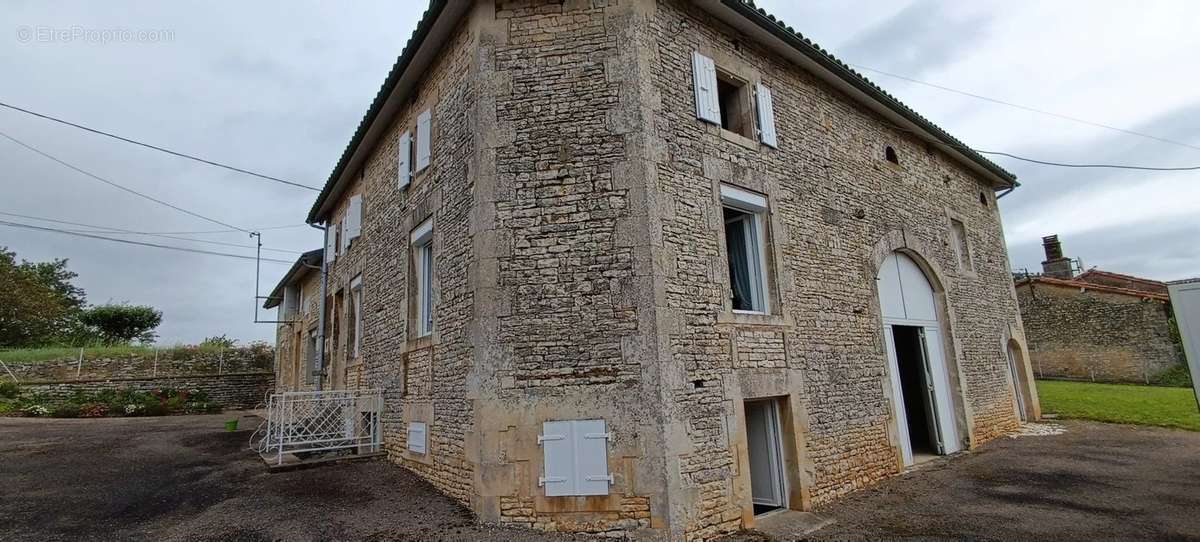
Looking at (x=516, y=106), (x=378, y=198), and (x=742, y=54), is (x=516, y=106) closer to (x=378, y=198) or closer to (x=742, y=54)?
(x=742, y=54)

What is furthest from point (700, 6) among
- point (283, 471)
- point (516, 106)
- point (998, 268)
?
point (998, 268)

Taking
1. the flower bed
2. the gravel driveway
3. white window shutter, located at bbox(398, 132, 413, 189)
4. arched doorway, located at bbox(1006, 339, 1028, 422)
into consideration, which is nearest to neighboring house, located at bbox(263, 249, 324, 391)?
the flower bed

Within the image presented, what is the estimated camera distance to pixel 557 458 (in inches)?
207

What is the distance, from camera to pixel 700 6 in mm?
6953

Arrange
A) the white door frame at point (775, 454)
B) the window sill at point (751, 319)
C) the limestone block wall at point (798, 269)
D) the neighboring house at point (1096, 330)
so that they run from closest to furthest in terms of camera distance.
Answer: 1. the limestone block wall at point (798, 269)
2. the window sill at point (751, 319)
3. the white door frame at point (775, 454)
4. the neighboring house at point (1096, 330)

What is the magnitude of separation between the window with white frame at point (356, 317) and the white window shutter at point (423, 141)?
4146mm

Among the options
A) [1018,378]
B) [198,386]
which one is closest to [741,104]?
[1018,378]

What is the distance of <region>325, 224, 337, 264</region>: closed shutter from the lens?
1348cm

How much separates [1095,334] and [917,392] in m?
16.0

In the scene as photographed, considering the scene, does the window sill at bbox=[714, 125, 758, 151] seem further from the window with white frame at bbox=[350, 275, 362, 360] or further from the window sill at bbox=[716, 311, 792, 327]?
the window with white frame at bbox=[350, 275, 362, 360]

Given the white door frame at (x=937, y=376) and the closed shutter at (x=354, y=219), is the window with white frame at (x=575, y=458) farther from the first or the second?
the closed shutter at (x=354, y=219)

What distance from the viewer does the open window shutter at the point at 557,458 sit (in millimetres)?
5203

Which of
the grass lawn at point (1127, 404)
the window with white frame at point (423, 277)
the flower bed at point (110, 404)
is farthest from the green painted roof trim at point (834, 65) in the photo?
the flower bed at point (110, 404)

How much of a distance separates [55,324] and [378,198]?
1140 inches
